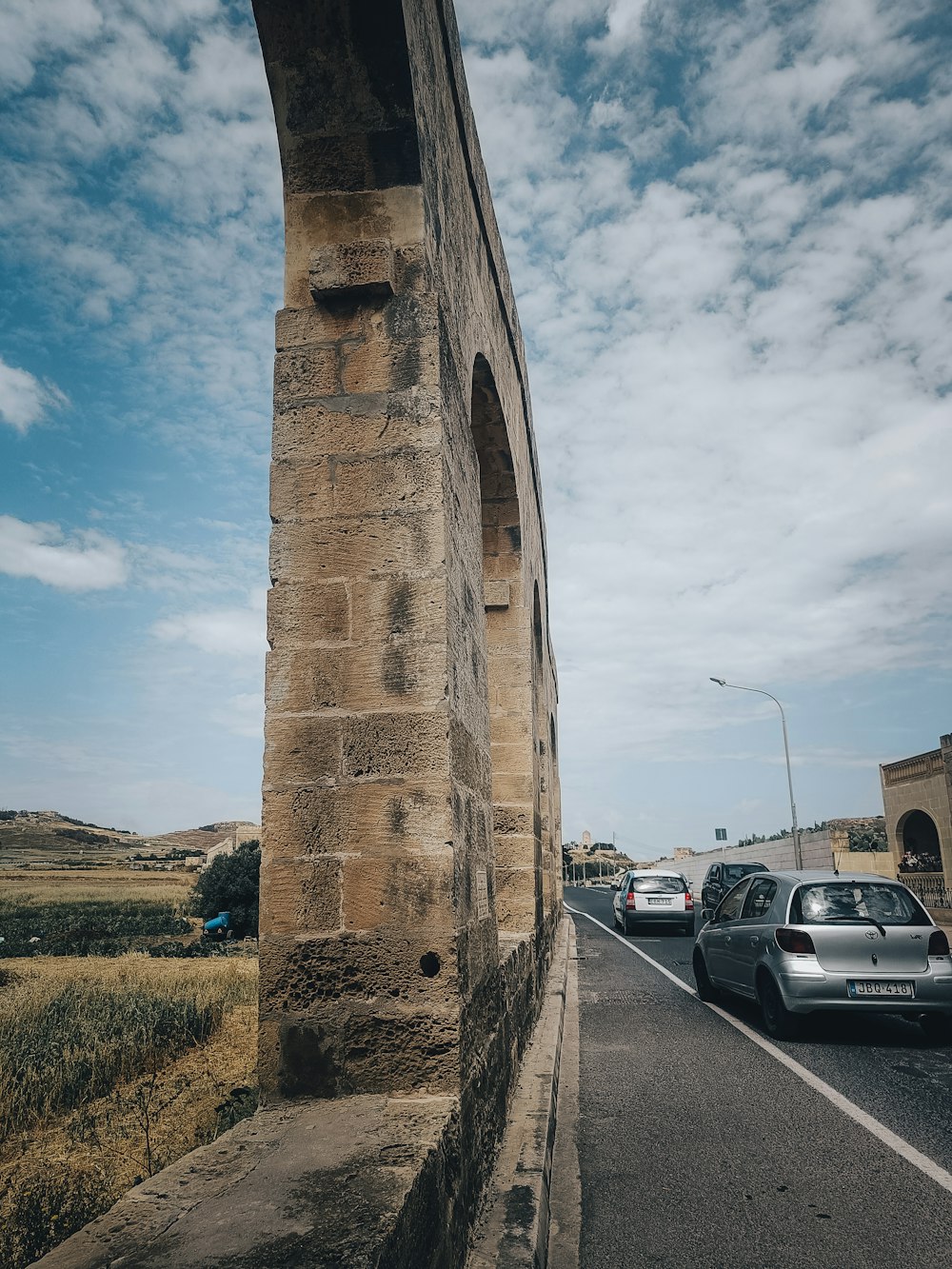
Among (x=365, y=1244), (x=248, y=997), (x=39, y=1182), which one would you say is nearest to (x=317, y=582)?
(x=365, y=1244)

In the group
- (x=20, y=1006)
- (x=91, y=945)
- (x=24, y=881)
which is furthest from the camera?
(x=24, y=881)

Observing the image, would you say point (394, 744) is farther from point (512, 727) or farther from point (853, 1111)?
point (512, 727)

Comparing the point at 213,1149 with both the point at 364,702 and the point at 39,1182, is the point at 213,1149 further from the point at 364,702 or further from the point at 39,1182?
the point at 39,1182

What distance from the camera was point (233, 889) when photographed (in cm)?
2469

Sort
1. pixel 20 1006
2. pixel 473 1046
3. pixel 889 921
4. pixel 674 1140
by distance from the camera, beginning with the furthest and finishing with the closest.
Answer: pixel 20 1006 → pixel 889 921 → pixel 674 1140 → pixel 473 1046

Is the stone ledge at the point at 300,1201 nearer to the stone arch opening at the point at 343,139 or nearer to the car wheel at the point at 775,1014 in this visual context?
the stone arch opening at the point at 343,139

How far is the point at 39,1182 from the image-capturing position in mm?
4227

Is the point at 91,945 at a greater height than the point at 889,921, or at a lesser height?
lesser

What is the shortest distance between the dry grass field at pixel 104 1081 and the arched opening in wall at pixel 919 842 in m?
21.5

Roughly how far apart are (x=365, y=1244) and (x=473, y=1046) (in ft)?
4.79

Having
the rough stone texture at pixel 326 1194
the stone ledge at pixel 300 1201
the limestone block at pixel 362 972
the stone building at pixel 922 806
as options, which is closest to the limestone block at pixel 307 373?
the limestone block at pixel 362 972

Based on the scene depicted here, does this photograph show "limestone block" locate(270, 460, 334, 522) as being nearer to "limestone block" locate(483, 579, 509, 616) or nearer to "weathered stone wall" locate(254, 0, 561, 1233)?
"weathered stone wall" locate(254, 0, 561, 1233)

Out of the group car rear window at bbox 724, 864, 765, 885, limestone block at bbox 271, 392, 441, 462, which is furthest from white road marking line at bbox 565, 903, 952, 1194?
car rear window at bbox 724, 864, 765, 885

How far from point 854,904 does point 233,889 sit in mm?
20980
